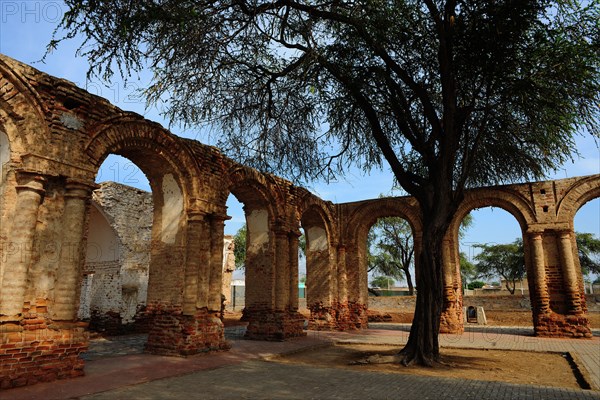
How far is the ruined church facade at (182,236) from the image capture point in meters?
6.32

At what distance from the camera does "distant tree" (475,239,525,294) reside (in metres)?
40.2

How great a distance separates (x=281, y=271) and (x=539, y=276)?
888 cm

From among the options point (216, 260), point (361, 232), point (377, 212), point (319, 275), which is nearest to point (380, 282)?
point (361, 232)

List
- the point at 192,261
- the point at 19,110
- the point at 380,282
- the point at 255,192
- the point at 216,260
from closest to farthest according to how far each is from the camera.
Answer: the point at 19,110
the point at 192,261
the point at 216,260
the point at 255,192
the point at 380,282

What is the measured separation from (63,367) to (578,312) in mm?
14583

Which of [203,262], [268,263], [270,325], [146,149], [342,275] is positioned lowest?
[270,325]

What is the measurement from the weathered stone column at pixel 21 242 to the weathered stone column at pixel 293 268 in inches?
310

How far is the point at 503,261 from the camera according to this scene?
43906mm

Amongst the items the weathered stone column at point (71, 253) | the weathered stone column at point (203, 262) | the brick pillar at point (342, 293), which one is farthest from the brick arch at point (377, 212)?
the weathered stone column at point (71, 253)

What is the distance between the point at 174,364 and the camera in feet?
25.3

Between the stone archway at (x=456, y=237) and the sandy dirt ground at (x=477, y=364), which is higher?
the stone archway at (x=456, y=237)

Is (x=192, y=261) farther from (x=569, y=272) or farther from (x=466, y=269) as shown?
(x=466, y=269)

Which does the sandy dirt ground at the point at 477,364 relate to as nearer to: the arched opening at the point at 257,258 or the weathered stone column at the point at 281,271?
the weathered stone column at the point at 281,271

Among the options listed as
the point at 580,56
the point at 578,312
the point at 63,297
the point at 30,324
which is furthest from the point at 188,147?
the point at 578,312
